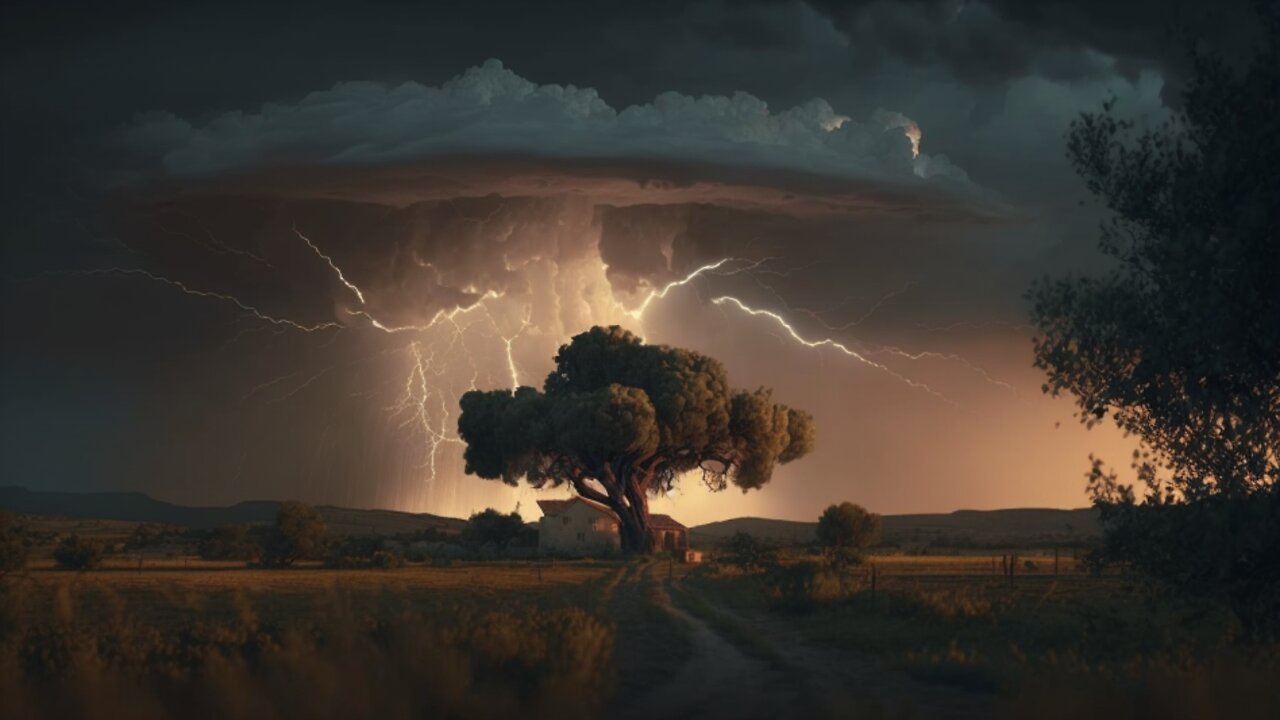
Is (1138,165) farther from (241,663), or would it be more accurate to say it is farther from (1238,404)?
(241,663)

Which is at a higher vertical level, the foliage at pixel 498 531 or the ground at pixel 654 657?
the foliage at pixel 498 531

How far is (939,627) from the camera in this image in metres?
27.8

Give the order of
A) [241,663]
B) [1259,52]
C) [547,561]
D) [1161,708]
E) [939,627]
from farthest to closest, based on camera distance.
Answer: [547,561] → [939,627] → [1259,52] → [241,663] → [1161,708]

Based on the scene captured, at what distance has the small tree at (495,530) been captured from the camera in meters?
99.1

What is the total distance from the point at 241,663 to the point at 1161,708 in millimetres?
10276

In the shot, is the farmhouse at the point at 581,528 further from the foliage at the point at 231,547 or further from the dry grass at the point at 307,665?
the dry grass at the point at 307,665

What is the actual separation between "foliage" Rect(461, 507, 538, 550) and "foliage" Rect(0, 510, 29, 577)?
146ft

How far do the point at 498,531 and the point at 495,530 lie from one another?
252 mm

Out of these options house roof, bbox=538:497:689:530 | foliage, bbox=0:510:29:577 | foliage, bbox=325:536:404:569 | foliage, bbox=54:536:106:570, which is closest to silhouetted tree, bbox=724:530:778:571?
foliage, bbox=325:536:404:569

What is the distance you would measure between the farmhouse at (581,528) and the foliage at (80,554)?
3345cm

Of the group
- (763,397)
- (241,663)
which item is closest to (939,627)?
(241,663)

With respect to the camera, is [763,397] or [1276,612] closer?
[1276,612]

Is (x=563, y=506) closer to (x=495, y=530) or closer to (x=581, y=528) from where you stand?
(x=581, y=528)

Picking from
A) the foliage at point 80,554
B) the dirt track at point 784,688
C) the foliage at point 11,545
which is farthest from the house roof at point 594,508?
the dirt track at point 784,688
